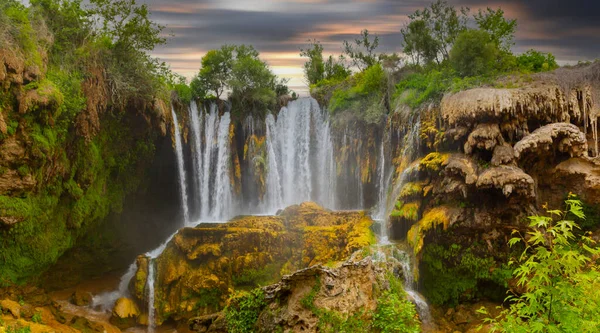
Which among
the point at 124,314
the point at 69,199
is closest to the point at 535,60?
the point at 124,314

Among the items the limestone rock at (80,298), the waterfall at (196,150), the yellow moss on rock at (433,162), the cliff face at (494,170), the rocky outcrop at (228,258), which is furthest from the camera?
the waterfall at (196,150)

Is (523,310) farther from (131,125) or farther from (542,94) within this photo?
(131,125)

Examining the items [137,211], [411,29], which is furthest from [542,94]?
[137,211]

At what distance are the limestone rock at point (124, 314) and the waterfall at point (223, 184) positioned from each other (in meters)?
7.83

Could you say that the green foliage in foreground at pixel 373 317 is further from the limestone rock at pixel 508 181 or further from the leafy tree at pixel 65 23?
the leafy tree at pixel 65 23

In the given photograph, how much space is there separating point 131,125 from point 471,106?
1328 centimetres

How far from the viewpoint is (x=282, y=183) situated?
25.2 m

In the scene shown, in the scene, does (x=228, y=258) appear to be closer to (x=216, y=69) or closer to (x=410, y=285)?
(x=410, y=285)

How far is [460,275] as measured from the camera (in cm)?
1581

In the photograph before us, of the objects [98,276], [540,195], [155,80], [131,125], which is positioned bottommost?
[98,276]

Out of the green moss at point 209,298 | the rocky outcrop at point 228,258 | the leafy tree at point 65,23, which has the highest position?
the leafy tree at point 65,23

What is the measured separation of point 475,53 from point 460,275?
9371mm

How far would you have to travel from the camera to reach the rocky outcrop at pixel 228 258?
1592cm

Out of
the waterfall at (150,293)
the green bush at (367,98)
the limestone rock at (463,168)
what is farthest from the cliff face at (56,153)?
the limestone rock at (463,168)
